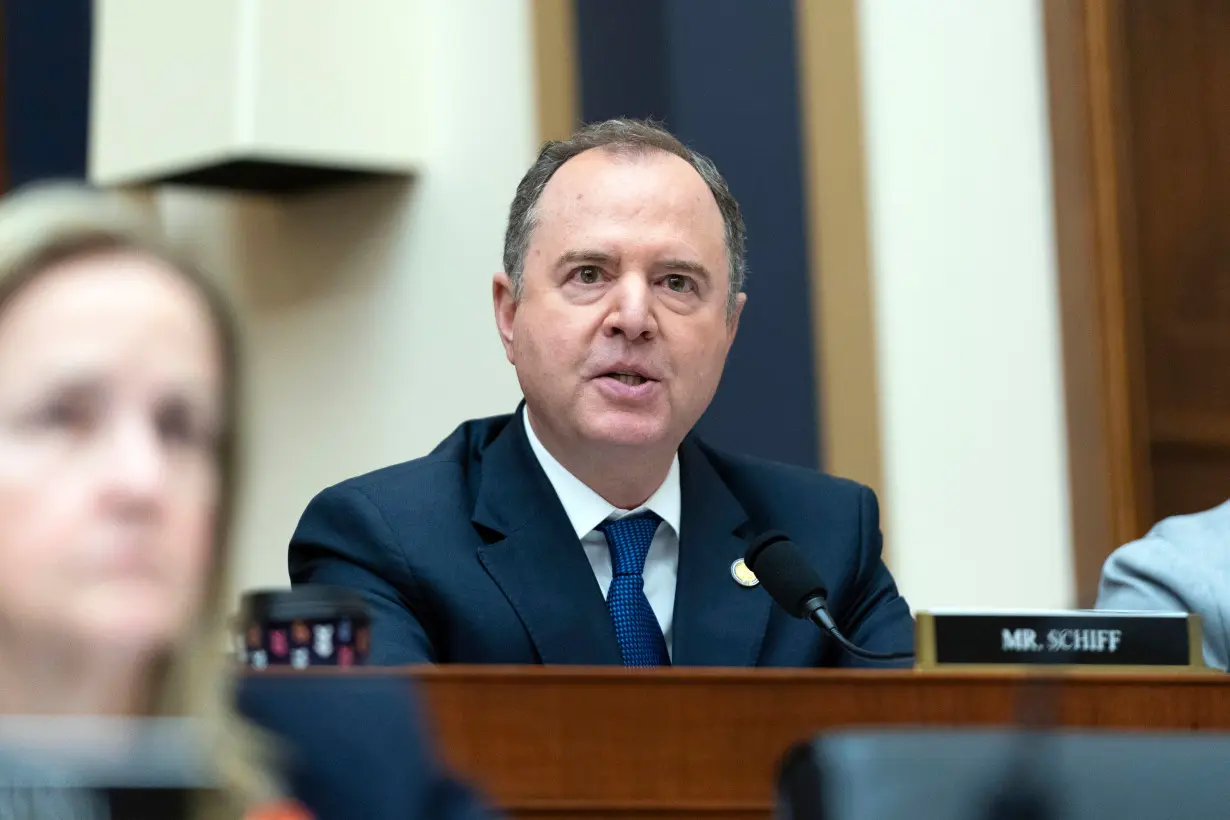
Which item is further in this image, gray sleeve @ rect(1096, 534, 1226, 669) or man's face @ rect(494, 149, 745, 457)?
man's face @ rect(494, 149, 745, 457)

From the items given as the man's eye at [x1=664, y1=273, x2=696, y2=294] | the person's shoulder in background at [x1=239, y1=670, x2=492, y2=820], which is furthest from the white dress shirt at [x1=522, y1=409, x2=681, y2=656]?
the person's shoulder in background at [x1=239, y1=670, x2=492, y2=820]

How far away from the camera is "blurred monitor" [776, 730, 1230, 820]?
2.98 feet

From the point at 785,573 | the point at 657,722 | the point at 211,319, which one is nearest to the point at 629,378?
the point at 785,573

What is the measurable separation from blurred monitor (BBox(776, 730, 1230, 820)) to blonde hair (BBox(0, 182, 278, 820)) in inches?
11.2

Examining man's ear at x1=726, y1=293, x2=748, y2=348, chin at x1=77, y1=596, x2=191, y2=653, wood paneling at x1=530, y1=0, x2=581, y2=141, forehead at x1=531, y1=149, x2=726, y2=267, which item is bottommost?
chin at x1=77, y1=596, x2=191, y2=653

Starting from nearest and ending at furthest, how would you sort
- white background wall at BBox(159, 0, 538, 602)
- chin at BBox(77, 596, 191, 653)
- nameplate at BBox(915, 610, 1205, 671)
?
chin at BBox(77, 596, 191, 653) < nameplate at BBox(915, 610, 1205, 671) < white background wall at BBox(159, 0, 538, 602)

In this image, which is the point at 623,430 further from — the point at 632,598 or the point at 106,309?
the point at 106,309

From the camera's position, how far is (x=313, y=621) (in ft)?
3.96

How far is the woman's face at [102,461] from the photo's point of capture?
2.58 feet

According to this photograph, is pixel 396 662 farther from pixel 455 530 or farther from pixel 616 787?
pixel 616 787

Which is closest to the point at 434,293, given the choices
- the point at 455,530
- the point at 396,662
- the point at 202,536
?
the point at 455,530

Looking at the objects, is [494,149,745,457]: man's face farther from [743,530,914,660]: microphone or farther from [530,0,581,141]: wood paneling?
[530,0,581,141]: wood paneling

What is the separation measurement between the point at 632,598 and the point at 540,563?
13 cm

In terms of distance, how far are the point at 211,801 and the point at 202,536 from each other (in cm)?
16
